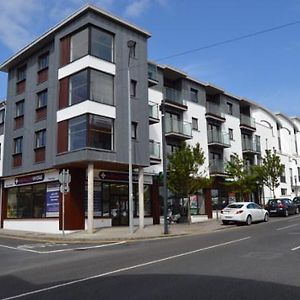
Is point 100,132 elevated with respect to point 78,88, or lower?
lower

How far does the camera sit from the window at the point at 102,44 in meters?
25.0

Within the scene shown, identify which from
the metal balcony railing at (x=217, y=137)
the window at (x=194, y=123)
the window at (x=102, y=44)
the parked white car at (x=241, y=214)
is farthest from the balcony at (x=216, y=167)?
the window at (x=102, y=44)

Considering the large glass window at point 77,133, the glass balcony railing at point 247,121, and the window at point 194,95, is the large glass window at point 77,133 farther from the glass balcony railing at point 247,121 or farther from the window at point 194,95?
the glass balcony railing at point 247,121

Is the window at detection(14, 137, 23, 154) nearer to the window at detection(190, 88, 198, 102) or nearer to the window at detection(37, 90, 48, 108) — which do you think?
the window at detection(37, 90, 48, 108)

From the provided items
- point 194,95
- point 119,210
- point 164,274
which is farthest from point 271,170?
point 164,274

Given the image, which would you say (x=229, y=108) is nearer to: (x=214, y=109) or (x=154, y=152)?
(x=214, y=109)

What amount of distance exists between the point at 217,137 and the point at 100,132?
1563 centimetres

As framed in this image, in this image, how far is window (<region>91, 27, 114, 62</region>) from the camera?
2505 centimetres

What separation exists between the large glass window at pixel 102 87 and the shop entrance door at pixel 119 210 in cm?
650

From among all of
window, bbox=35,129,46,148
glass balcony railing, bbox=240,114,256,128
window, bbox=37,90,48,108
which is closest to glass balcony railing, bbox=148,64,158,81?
window, bbox=37,90,48,108

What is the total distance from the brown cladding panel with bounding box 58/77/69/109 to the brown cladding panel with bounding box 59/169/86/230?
4023 mm

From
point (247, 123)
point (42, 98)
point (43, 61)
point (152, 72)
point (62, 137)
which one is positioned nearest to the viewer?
point (62, 137)

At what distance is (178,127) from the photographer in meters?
32.5

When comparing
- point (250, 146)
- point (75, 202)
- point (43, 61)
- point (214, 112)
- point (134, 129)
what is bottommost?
point (75, 202)
